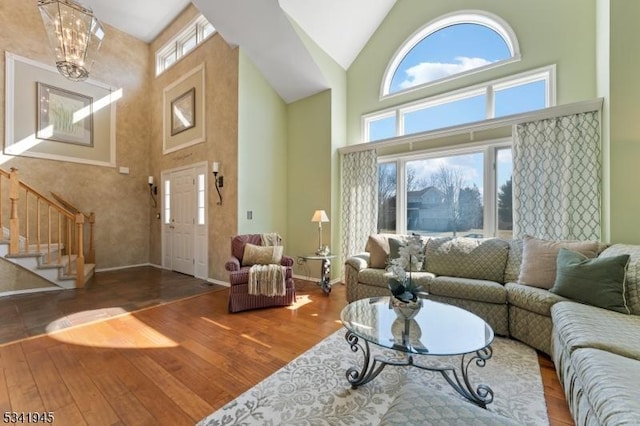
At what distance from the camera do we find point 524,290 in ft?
8.15

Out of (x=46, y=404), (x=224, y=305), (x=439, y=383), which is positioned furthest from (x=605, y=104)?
(x=46, y=404)

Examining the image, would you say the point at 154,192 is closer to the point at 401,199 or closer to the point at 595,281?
the point at 401,199

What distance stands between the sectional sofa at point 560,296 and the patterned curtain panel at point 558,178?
47 cm

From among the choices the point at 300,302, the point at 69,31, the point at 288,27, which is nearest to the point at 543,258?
the point at 300,302

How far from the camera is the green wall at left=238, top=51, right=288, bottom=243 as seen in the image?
4.47 meters

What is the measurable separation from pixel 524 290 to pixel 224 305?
11.2 ft

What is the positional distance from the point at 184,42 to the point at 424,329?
6986mm

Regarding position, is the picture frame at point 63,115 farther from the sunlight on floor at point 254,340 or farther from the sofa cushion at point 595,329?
the sofa cushion at point 595,329

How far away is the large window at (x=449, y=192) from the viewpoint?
11.8ft

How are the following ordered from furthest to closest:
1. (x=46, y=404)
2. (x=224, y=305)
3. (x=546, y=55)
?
(x=224, y=305)
(x=546, y=55)
(x=46, y=404)

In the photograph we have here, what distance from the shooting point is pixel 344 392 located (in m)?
1.81

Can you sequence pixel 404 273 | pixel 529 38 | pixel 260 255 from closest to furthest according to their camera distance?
pixel 404 273
pixel 529 38
pixel 260 255

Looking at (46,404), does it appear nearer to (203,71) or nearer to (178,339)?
(178,339)

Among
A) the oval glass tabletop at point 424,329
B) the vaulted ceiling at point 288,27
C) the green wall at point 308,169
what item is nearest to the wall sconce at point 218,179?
the green wall at point 308,169
